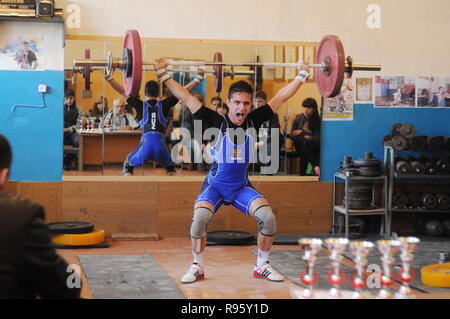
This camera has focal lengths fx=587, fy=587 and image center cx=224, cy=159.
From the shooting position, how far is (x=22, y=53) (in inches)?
223

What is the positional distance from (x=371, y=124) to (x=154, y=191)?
2.41 meters

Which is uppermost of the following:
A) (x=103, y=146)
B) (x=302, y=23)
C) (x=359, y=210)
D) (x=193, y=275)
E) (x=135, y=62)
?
(x=302, y=23)

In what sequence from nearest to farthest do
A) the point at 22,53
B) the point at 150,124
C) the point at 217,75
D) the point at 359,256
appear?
the point at 359,256, the point at 217,75, the point at 22,53, the point at 150,124

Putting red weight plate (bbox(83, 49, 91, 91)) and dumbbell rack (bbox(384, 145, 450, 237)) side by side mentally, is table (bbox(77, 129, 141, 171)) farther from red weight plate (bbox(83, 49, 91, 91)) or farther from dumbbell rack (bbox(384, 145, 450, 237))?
dumbbell rack (bbox(384, 145, 450, 237))

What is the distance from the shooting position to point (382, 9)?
20.3 ft

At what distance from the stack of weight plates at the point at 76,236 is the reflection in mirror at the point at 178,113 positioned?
70 cm

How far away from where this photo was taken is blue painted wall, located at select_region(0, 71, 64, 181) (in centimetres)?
568

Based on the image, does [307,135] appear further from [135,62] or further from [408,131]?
[135,62]

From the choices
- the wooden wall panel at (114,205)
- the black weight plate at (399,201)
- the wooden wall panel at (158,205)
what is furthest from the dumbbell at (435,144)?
the wooden wall panel at (114,205)

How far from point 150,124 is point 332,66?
227 cm

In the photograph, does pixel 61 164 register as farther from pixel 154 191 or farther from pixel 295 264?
pixel 295 264

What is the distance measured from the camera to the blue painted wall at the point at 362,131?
624 centimetres

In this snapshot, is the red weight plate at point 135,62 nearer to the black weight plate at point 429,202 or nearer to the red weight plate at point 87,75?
the red weight plate at point 87,75

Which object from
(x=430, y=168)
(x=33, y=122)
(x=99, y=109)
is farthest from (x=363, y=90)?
(x=33, y=122)
